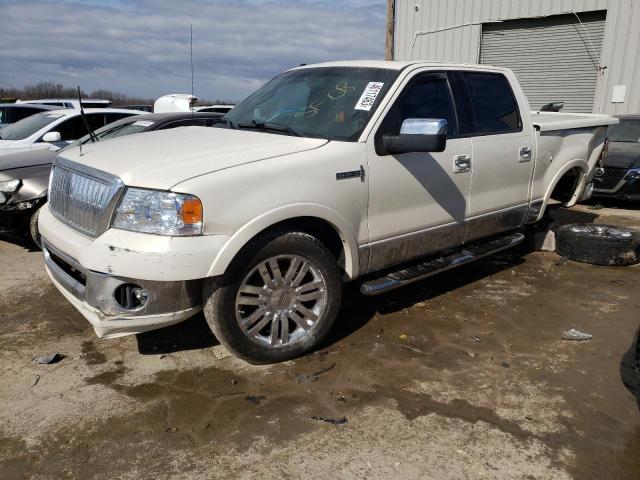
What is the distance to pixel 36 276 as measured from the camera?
5438 millimetres

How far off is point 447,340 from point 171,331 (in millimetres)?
2054

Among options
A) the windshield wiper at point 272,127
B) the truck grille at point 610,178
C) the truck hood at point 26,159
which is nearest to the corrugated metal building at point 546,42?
the truck grille at point 610,178

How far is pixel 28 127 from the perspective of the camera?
863cm

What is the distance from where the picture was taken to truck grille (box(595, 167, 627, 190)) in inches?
354

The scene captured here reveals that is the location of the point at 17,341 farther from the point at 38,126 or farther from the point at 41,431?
the point at 38,126

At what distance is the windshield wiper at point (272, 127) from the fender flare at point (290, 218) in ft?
2.38

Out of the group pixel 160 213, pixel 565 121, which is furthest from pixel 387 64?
pixel 565 121

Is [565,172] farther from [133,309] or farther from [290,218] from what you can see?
[133,309]

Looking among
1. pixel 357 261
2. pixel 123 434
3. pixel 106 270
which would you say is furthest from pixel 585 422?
pixel 106 270

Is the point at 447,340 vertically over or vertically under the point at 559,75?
under

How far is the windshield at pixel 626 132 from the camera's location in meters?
9.70

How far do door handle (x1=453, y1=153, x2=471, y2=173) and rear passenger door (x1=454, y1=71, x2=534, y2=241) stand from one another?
0.20 feet

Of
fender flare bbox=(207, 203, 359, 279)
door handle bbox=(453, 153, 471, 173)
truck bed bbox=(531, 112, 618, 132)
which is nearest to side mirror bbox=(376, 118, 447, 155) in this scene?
fender flare bbox=(207, 203, 359, 279)

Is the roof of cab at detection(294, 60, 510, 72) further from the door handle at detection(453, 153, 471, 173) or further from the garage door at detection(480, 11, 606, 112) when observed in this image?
the garage door at detection(480, 11, 606, 112)
